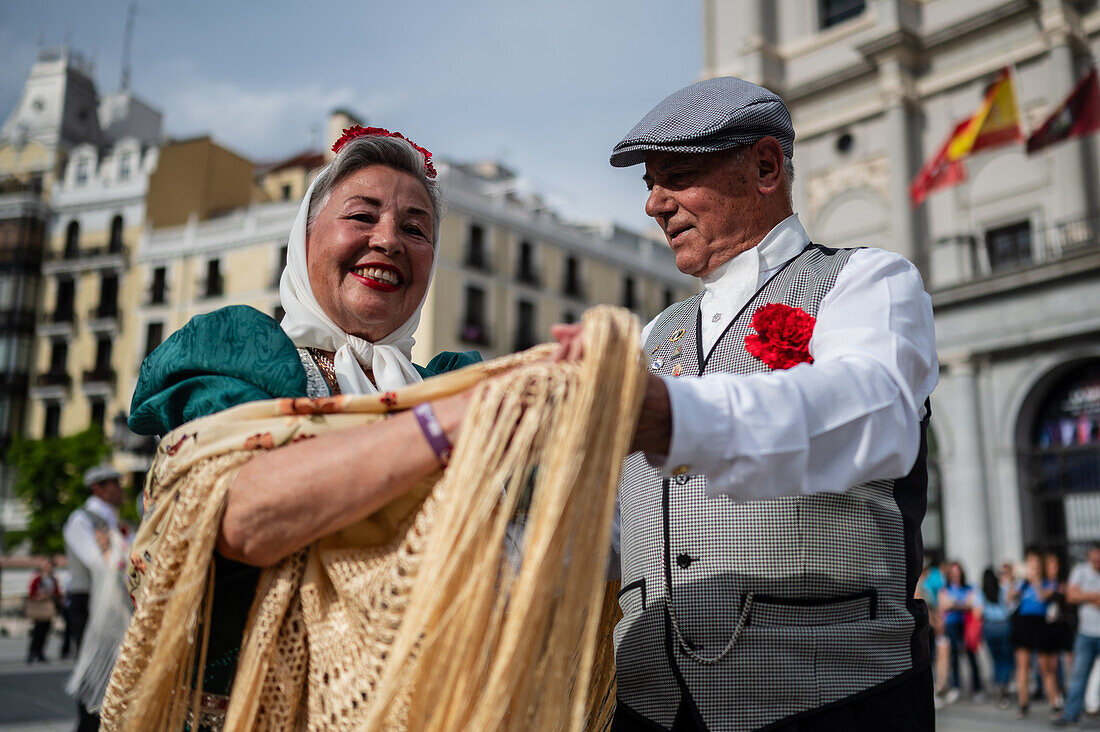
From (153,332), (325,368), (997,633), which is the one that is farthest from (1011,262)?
(153,332)

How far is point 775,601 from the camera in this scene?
5.53 feet

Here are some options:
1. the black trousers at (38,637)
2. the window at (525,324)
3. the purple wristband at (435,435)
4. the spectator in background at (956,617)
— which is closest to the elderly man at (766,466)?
the purple wristband at (435,435)

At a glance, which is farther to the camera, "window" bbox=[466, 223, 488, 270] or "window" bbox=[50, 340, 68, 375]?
"window" bbox=[50, 340, 68, 375]

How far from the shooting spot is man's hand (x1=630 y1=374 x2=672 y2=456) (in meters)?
1.27

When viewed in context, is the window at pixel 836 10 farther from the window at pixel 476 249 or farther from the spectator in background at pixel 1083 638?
the spectator in background at pixel 1083 638

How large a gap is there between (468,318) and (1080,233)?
18075 mm

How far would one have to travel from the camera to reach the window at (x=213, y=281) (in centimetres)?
3039

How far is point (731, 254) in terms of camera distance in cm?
202

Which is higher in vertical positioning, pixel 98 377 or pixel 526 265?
pixel 526 265

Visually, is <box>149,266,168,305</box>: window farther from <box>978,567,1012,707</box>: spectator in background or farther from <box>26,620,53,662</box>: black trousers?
<box>978,567,1012,707</box>: spectator in background

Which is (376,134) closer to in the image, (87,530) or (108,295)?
(87,530)

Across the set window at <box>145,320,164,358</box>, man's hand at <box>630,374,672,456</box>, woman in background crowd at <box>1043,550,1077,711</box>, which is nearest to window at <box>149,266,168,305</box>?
window at <box>145,320,164,358</box>

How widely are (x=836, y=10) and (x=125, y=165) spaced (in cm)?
2562

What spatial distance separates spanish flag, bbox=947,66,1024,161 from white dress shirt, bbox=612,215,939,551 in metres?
15.0
